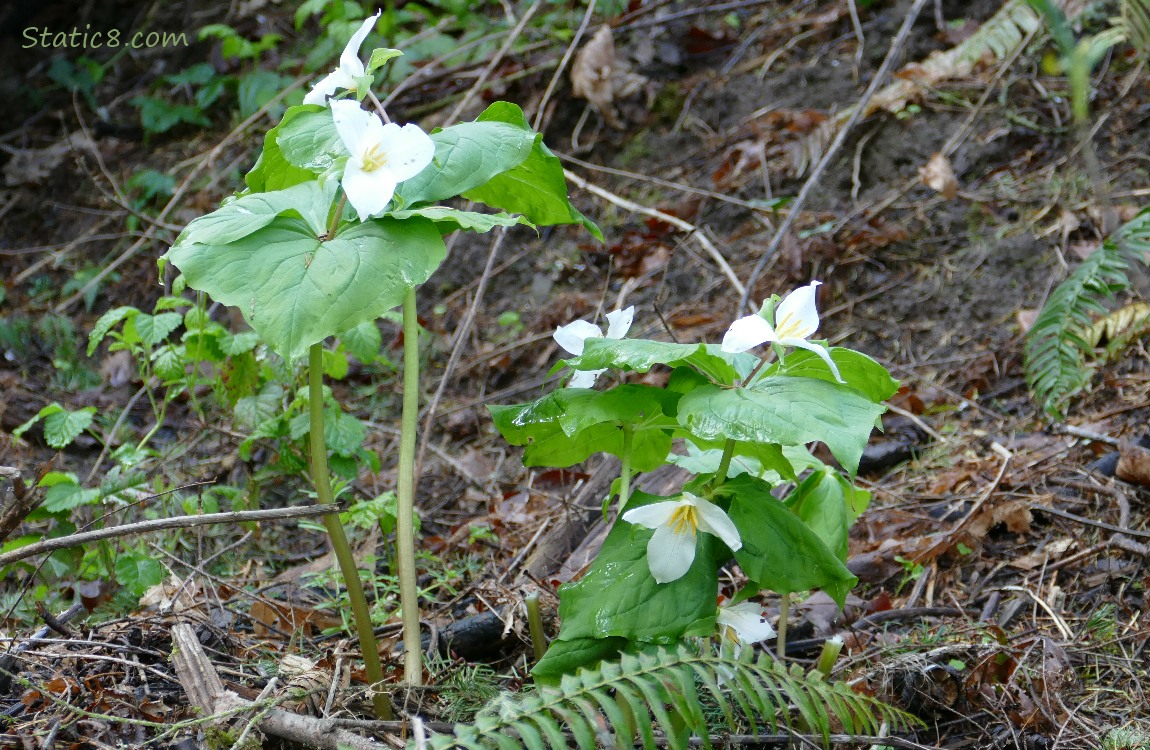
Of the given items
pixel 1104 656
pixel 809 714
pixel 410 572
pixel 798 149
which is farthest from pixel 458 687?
pixel 798 149

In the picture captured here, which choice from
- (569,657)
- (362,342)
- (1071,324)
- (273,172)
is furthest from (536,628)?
(1071,324)

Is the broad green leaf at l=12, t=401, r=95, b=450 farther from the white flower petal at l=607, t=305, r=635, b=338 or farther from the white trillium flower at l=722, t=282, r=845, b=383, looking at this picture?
the white trillium flower at l=722, t=282, r=845, b=383

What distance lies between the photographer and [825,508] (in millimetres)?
1739

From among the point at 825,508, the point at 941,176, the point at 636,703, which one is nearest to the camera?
the point at 636,703

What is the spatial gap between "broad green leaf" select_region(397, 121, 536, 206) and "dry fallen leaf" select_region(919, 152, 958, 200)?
304cm

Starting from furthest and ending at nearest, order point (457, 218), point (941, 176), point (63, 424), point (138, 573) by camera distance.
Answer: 1. point (941, 176)
2. point (63, 424)
3. point (138, 573)
4. point (457, 218)

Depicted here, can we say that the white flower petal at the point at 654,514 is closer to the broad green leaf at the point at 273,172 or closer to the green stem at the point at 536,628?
the green stem at the point at 536,628

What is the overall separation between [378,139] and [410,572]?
0.87 m

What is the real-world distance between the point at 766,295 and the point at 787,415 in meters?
2.57

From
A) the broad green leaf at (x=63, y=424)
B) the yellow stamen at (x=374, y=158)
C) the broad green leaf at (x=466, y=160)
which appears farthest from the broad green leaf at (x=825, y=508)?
the broad green leaf at (x=63, y=424)

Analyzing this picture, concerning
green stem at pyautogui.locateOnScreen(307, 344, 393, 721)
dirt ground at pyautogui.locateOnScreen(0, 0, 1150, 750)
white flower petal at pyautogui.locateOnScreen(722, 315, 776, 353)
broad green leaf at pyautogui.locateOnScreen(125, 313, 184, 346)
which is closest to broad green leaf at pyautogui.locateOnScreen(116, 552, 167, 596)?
dirt ground at pyautogui.locateOnScreen(0, 0, 1150, 750)

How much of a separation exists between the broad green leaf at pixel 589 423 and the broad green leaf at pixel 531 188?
15.6 inches

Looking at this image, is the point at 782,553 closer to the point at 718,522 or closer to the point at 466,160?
the point at 718,522

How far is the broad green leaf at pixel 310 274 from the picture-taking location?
59.2 inches
